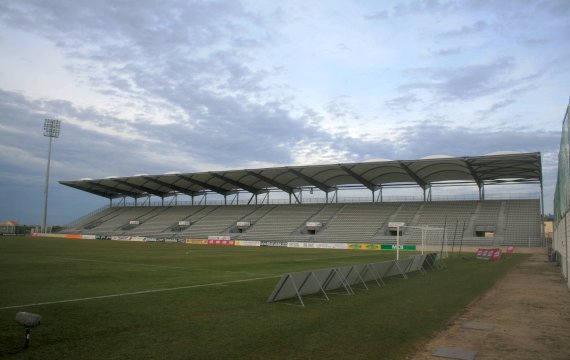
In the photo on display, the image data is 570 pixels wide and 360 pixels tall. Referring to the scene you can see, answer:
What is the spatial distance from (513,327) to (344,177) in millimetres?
53510

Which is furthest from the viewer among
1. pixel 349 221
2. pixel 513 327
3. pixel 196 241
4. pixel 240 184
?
pixel 240 184

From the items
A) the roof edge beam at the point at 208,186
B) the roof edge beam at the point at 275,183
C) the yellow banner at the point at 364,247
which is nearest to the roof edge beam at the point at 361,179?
the yellow banner at the point at 364,247

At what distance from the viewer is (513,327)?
10.3m

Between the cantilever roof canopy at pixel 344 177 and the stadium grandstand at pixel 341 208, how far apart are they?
4.7 inches

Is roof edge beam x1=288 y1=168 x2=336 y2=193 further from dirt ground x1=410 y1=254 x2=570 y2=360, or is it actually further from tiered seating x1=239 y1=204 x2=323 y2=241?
dirt ground x1=410 y1=254 x2=570 y2=360

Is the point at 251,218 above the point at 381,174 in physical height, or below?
below

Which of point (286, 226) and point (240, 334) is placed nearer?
point (240, 334)

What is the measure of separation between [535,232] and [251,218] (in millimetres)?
41231

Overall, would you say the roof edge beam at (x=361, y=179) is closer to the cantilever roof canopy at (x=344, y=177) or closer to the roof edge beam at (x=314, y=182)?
the cantilever roof canopy at (x=344, y=177)

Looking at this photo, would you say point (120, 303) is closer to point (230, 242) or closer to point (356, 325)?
point (356, 325)

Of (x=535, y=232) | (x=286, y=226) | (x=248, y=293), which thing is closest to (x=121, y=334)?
(x=248, y=293)

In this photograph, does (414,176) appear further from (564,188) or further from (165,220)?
(165,220)

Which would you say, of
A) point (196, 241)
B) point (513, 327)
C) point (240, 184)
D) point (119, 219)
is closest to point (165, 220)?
point (119, 219)

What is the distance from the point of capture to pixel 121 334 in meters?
8.82
